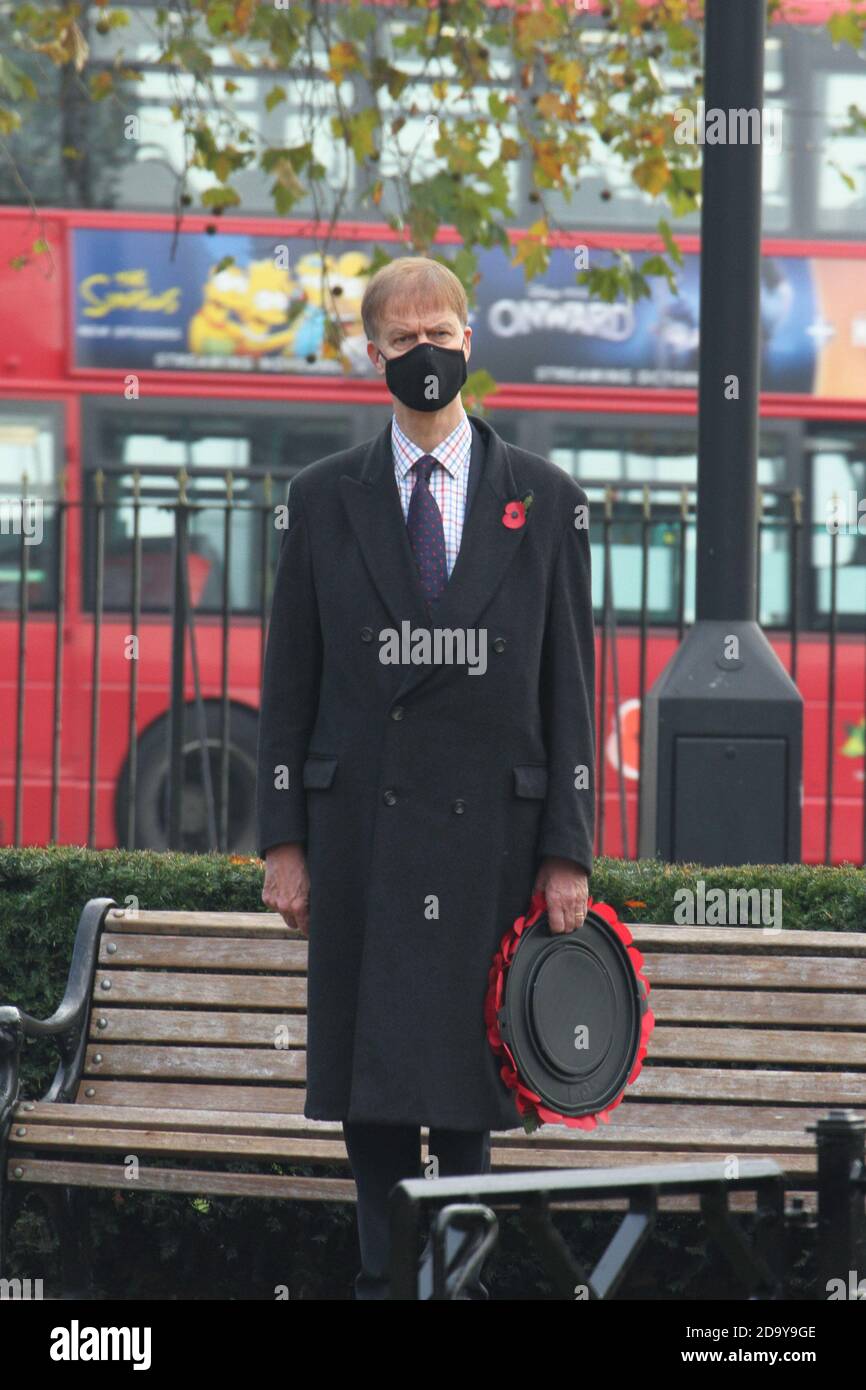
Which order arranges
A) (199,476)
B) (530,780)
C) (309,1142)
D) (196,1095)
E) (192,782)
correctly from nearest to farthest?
1. (530,780)
2. (309,1142)
3. (196,1095)
4. (199,476)
5. (192,782)

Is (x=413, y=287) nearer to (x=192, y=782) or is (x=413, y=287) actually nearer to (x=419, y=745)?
(x=419, y=745)

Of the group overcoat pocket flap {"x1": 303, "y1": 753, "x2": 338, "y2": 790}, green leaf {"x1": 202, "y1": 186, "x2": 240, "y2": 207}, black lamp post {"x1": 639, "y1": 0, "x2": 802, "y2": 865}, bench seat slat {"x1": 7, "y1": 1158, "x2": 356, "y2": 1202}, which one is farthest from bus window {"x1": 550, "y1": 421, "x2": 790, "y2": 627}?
overcoat pocket flap {"x1": 303, "y1": 753, "x2": 338, "y2": 790}

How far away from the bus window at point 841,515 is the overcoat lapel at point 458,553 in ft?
23.8

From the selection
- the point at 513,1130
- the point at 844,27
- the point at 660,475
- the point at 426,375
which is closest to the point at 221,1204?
the point at 513,1130

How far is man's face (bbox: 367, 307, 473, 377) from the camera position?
3.37 meters

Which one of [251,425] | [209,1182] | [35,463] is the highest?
[251,425]

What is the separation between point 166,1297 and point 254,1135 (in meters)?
0.73

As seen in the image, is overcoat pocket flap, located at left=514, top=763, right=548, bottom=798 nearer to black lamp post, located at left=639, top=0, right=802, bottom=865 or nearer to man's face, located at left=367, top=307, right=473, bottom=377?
man's face, located at left=367, top=307, right=473, bottom=377

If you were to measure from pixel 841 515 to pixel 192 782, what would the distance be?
3.77 metres

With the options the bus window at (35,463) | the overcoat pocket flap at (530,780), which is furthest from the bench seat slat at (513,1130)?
the bus window at (35,463)

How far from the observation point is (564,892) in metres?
3.38

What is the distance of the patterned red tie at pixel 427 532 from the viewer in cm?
344
